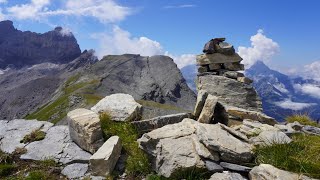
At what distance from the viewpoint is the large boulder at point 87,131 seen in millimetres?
15141

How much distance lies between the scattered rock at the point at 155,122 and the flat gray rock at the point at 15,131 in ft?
16.7

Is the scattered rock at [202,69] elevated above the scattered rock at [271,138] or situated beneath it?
elevated above

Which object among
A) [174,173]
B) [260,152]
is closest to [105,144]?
[174,173]

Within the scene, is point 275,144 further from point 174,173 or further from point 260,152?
point 174,173

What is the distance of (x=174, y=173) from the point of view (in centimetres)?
1209

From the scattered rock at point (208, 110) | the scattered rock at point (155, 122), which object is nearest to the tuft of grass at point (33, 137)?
the scattered rock at point (155, 122)

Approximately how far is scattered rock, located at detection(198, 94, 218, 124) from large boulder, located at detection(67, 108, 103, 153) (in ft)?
14.5

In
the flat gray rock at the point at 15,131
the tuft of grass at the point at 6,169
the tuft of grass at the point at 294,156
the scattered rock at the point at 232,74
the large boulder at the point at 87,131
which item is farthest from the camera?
the scattered rock at the point at 232,74

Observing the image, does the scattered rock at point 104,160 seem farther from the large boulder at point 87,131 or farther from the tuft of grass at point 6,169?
the tuft of grass at point 6,169

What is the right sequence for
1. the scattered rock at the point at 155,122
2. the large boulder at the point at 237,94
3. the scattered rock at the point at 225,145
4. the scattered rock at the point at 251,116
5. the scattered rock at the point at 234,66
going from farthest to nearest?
the scattered rock at the point at 234,66
the large boulder at the point at 237,94
the scattered rock at the point at 251,116
the scattered rock at the point at 155,122
the scattered rock at the point at 225,145

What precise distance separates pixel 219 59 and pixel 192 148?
1046cm

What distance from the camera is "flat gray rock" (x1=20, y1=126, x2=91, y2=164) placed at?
600 inches

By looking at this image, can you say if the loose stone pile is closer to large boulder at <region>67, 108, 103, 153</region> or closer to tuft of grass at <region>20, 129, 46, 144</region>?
large boulder at <region>67, 108, 103, 153</region>

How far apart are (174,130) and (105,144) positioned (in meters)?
2.71
